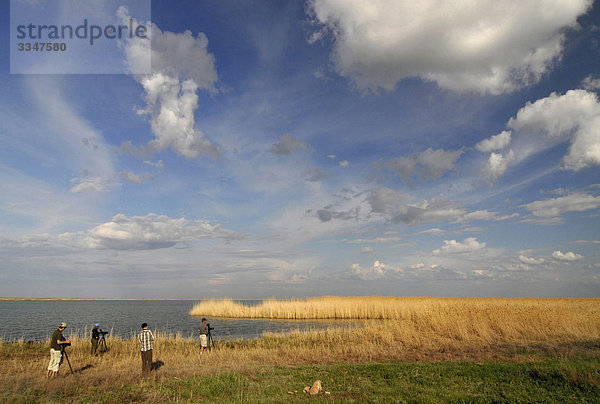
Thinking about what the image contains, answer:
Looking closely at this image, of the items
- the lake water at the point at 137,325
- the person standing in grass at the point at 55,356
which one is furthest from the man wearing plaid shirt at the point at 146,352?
the lake water at the point at 137,325

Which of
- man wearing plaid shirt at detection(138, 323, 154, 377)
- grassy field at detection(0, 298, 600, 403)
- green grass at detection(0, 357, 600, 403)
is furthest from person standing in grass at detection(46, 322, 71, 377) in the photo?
man wearing plaid shirt at detection(138, 323, 154, 377)

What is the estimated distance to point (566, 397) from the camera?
10.1 meters

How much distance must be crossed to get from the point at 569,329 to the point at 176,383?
25.3m

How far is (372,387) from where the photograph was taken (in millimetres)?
11836

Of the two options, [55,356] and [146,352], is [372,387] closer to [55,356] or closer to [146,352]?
[146,352]

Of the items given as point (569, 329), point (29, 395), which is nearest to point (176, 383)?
point (29, 395)

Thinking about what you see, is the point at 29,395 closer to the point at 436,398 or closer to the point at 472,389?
the point at 436,398

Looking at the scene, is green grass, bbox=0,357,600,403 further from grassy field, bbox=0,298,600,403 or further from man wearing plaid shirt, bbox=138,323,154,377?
man wearing plaid shirt, bbox=138,323,154,377

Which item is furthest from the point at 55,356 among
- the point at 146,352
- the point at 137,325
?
the point at 137,325

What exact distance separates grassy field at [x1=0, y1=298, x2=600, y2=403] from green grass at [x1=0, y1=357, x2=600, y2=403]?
36 mm

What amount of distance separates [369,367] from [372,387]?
3.44 m

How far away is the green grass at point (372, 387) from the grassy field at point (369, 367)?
0.12 feet

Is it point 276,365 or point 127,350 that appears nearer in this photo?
point 276,365

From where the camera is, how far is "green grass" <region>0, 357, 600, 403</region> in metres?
Answer: 10.4
